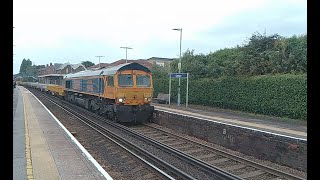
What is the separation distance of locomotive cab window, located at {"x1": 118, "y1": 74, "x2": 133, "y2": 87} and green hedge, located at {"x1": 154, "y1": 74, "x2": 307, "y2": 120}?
9392mm

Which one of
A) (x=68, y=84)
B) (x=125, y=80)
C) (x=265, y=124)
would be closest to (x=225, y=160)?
(x=265, y=124)

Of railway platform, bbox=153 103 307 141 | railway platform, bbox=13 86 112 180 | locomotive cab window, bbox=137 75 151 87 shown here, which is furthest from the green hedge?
railway platform, bbox=13 86 112 180

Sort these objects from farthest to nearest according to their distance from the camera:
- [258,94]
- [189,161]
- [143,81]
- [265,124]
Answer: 1. [258,94]
2. [143,81]
3. [265,124]
4. [189,161]

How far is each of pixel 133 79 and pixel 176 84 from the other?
610 inches

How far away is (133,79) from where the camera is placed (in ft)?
59.8

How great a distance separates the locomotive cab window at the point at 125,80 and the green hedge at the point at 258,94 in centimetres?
939

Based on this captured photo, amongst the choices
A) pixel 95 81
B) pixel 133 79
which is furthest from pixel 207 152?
pixel 95 81

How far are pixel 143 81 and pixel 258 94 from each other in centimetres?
861

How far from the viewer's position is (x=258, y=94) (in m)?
22.5

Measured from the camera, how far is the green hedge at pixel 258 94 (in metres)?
19.5

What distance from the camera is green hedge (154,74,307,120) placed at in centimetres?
1945

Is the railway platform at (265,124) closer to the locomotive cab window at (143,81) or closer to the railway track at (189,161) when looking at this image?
the railway track at (189,161)

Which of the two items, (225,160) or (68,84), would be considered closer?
(225,160)

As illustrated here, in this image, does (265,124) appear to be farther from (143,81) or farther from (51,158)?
(51,158)
